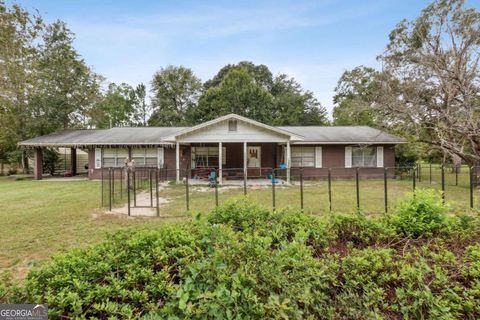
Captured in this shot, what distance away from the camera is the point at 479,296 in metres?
1.84

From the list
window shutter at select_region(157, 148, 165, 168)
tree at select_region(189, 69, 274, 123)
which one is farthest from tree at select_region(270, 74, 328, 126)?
window shutter at select_region(157, 148, 165, 168)

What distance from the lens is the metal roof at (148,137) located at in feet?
51.4

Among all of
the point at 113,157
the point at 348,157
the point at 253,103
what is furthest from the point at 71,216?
the point at 253,103

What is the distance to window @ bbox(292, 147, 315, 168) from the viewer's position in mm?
16312

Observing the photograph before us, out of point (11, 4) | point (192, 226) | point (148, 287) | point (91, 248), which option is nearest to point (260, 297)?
point (148, 287)

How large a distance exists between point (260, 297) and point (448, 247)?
222 cm

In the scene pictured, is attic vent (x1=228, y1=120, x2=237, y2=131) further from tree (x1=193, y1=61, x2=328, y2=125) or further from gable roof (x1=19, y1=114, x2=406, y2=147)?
tree (x1=193, y1=61, x2=328, y2=125)

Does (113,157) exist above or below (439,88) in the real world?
below

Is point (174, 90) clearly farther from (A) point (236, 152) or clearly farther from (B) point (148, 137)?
(A) point (236, 152)

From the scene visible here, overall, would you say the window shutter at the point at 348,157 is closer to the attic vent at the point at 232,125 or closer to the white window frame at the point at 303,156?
→ the white window frame at the point at 303,156

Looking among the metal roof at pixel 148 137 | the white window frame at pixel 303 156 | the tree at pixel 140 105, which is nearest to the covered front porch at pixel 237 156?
the white window frame at pixel 303 156

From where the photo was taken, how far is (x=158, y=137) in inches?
665

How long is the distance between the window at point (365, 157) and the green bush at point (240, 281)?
48.5 ft

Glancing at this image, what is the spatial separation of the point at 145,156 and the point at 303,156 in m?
10.4
